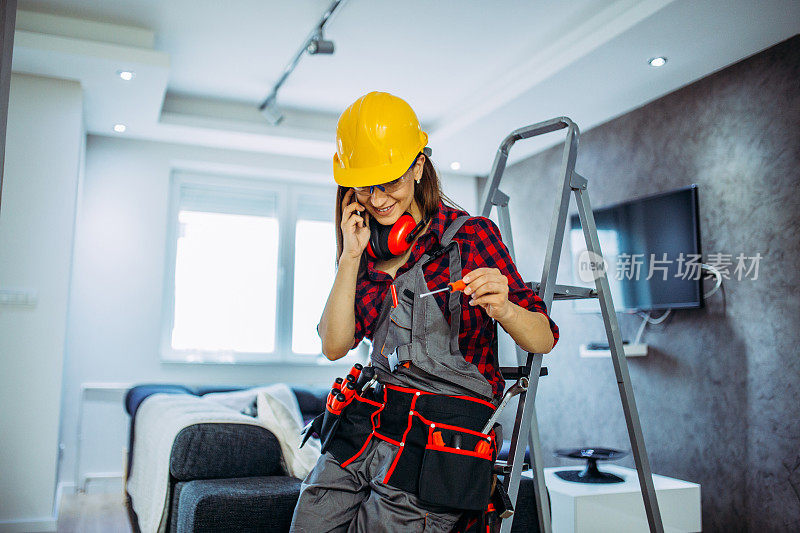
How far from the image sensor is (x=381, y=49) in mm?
3912

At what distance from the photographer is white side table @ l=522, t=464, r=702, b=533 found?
2.63 meters

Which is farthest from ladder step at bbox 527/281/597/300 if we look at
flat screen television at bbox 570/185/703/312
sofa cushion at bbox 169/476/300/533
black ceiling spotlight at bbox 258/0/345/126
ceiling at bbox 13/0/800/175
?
black ceiling spotlight at bbox 258/0/345/126

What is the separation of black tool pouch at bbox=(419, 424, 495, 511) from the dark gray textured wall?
8.28ft

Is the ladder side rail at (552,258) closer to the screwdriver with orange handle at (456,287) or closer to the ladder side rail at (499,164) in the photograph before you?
the ladder side rail at (499,164)

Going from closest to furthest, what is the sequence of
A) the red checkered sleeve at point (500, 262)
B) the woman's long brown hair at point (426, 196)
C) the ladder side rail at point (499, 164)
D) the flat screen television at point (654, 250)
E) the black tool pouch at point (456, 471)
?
the black tool pouch at point (456, 471)
the red checkered sleeve at point (500, 262)
the woman's long brown hair at point (426, 196)
the ladder side rail at point (499, 164)
the flat screen television at point (654, 250)

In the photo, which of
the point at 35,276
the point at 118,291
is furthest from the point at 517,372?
the point at 118,291

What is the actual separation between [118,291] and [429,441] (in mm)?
4172

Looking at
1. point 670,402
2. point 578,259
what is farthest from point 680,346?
point 578,259

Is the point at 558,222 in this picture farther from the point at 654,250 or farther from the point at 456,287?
the point at 654,250

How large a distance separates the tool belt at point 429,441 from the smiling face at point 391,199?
1.16 feet

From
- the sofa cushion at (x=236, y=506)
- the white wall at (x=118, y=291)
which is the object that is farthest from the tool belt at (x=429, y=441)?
the white wall at (x=118, y=291)

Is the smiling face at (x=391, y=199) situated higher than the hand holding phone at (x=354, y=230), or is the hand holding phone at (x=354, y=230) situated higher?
the smiling face at (x=391, y=199)

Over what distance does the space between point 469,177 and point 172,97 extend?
8.56 feet

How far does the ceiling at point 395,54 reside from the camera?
328 cm
